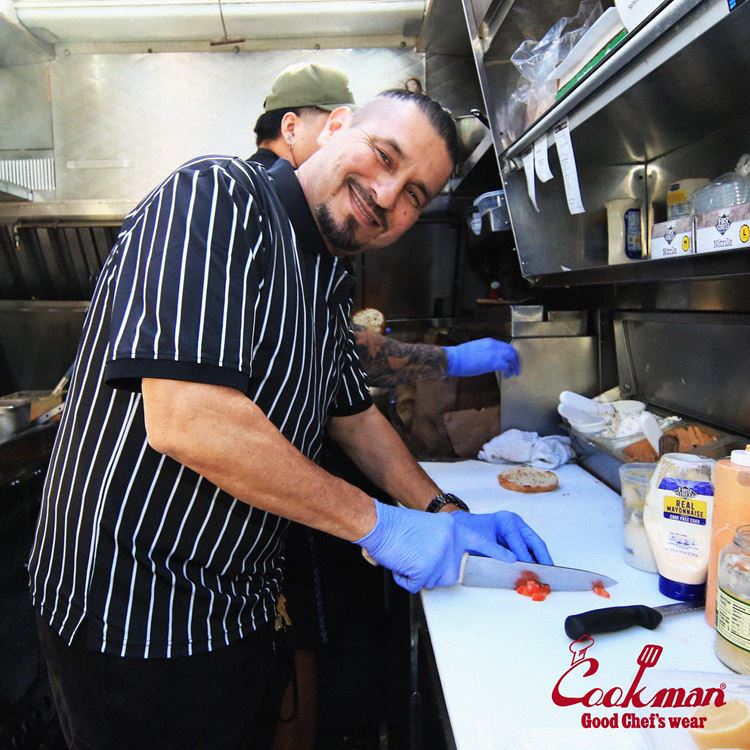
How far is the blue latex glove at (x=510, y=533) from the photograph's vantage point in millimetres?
1154

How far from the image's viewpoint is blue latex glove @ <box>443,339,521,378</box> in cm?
202

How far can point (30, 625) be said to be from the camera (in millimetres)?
2068

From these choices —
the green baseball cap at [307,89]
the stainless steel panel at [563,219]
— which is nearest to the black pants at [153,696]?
the stainless steel panel at [563,219]

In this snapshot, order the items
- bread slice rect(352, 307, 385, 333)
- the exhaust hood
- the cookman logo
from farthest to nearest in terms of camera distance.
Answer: bread slice rect(352, 307, 385, 333), the exhaust hood, the cookman logo

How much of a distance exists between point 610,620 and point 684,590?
0.20 metres

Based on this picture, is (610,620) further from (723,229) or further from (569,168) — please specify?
(569,168)

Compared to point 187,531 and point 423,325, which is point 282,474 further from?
point 423,325

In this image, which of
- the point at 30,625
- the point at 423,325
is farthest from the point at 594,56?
the point at 30,625

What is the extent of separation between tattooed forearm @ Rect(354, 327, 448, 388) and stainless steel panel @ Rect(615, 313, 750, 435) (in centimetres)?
69

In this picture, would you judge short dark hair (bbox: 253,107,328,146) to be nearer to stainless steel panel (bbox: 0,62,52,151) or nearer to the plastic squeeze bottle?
stainless steel panel (bbox: 0,62,52,151)

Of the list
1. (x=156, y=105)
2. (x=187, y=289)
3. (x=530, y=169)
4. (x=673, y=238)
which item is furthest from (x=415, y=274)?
(x=187, y=289)

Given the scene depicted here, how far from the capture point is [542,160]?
1598 millimetres

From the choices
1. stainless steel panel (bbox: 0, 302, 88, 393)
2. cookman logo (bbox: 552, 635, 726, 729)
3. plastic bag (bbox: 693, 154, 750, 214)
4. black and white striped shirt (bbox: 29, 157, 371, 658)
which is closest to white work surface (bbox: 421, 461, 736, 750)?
cookman logo (bbox: 552, 635, 726, 729)

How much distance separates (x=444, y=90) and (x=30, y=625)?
9.95ft
